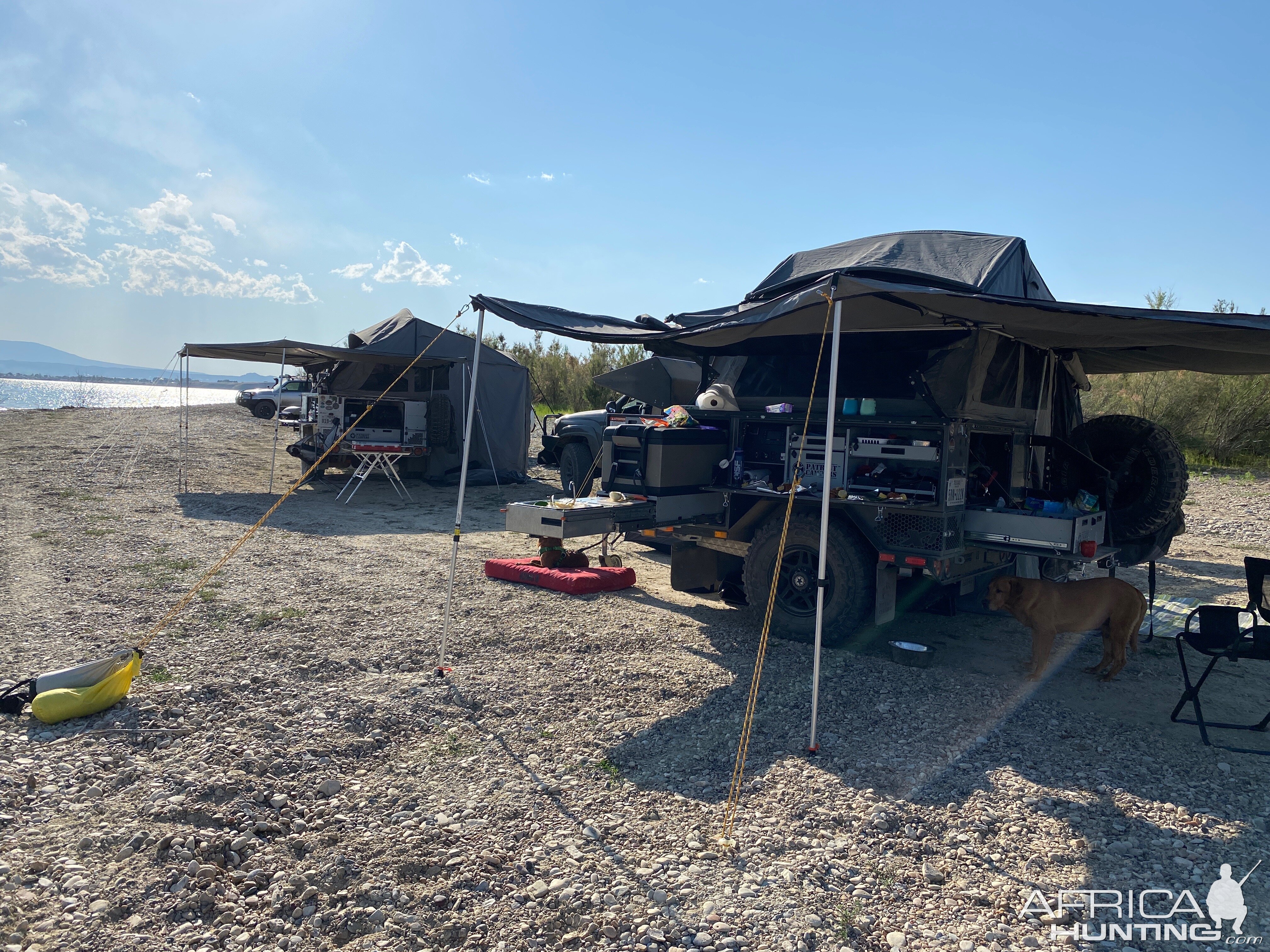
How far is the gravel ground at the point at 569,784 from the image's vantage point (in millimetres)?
2680

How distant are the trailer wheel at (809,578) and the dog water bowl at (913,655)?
297mm

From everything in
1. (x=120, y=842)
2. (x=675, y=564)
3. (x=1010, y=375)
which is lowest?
(x=120, y=842)

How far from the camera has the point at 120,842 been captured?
300 cm

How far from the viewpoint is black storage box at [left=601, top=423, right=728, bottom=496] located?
5852 mm

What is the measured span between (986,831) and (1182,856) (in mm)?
696

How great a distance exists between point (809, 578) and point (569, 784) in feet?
8.36

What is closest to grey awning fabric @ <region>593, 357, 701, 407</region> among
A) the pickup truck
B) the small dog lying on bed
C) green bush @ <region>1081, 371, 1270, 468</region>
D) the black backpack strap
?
the small dog lying on bed

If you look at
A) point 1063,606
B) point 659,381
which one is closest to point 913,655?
point 1063,606

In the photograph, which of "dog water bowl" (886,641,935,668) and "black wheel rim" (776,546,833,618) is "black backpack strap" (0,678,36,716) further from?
"dog water bowl" (886,641,935,668)

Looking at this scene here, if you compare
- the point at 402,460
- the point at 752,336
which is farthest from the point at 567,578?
the point at 402,460

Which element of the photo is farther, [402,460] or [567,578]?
[402,460]

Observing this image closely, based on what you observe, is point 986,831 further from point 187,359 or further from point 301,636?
point 187,359

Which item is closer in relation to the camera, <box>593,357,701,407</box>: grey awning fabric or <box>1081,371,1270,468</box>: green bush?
<box>593,357,701,407</box>: grey awning fabric

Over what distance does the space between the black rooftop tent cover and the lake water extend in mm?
9562
